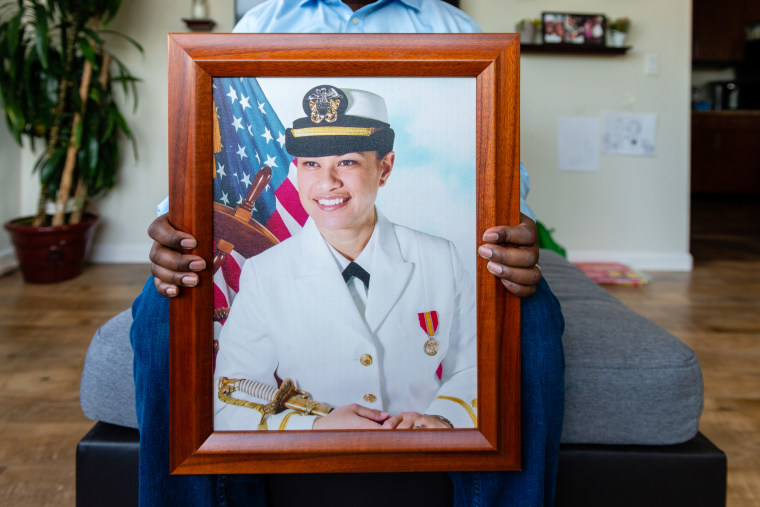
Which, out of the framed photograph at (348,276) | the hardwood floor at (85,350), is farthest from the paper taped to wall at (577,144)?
the framed photograph at (348,276)

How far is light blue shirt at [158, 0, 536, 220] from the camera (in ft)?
4.14

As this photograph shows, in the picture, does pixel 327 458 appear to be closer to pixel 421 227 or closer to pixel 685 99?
pixel 421 227

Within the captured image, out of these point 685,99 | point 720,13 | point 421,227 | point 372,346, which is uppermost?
point 720,13

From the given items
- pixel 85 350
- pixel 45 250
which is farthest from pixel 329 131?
pixel 45 250

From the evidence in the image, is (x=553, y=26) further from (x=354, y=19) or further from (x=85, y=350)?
(x=85, y=350)

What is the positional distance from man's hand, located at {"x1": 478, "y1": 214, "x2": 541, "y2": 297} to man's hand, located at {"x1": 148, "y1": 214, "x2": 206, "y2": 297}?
35 centimetres

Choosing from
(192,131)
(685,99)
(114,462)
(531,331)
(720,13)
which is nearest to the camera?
(192,131)

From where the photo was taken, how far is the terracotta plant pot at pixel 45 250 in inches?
128

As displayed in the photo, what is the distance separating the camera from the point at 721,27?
6684mm

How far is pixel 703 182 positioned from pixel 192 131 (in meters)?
7.35

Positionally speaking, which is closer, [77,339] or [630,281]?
[77,339]

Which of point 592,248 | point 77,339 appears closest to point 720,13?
point 592,248

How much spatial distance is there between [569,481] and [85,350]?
187 centimetres

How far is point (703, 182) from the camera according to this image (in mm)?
6953
